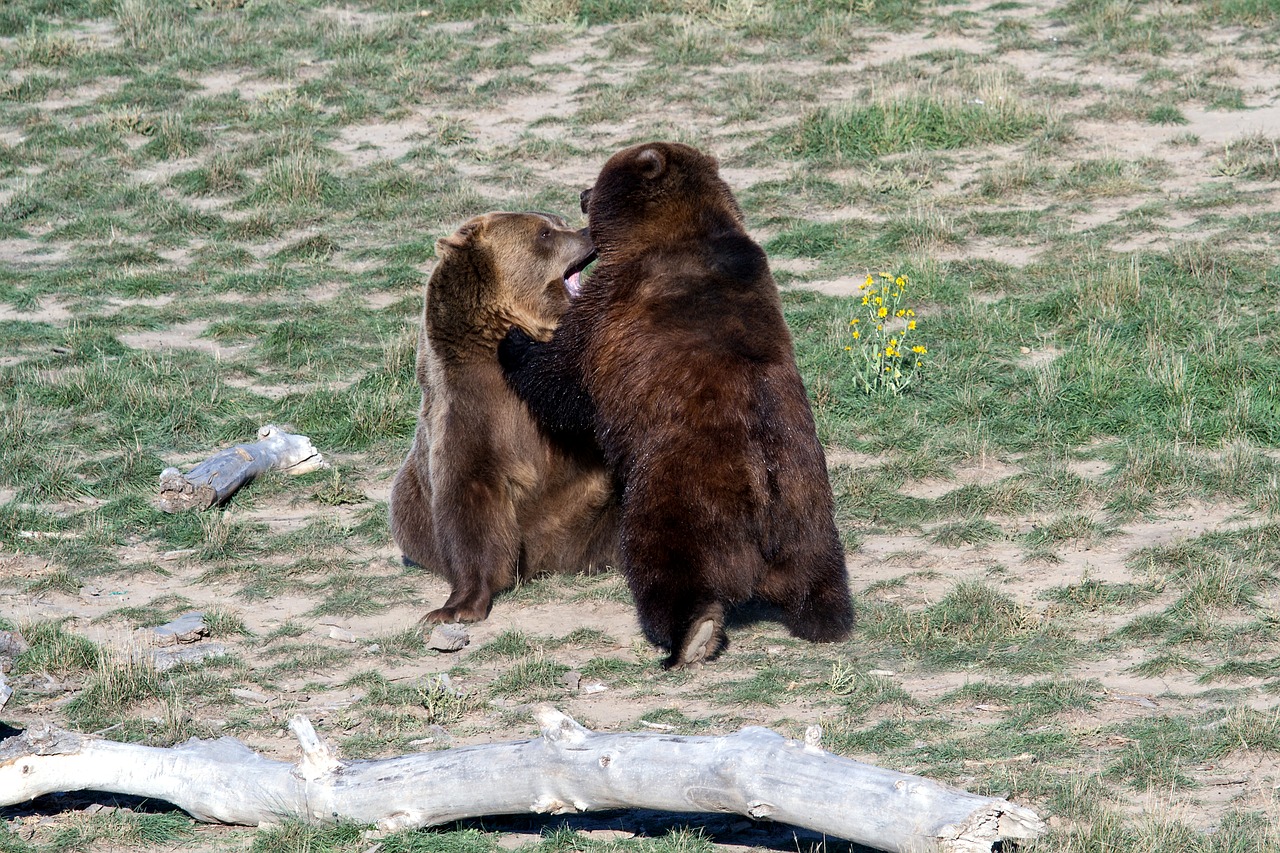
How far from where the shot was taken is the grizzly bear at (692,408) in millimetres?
5633

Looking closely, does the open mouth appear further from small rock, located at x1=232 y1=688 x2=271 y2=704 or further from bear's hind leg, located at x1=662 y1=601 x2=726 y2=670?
small rock, located at x1=232 y1=688 x2=271 y2=704

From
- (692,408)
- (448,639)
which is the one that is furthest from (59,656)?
(692,408)

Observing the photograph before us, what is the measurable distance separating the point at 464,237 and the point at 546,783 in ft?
10.3

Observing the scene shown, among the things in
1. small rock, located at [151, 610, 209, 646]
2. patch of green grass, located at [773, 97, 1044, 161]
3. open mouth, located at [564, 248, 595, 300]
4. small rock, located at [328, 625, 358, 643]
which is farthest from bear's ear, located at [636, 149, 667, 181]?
patch of green grass, located at [773, 97, 1044, 161]

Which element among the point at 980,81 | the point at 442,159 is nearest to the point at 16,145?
the point at 442,159

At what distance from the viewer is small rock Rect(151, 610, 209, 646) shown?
20.7 feet

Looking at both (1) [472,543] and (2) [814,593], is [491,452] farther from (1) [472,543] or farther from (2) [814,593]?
(2) [814,593]

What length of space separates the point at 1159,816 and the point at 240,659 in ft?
12.0

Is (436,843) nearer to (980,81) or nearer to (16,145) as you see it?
(980,81)

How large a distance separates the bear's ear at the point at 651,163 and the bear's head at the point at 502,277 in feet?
2.33

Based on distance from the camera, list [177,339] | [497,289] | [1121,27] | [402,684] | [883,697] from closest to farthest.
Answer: [883,697], [402,684], [497,289], [177,339], [1121,27]

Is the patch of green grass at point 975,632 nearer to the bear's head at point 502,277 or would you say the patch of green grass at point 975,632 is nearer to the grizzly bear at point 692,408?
the grizzly bear at point 692,408

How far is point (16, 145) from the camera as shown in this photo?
14.2 meters

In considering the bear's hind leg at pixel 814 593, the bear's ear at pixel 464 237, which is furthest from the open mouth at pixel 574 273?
the bear's hind leg at pixel 814 593
